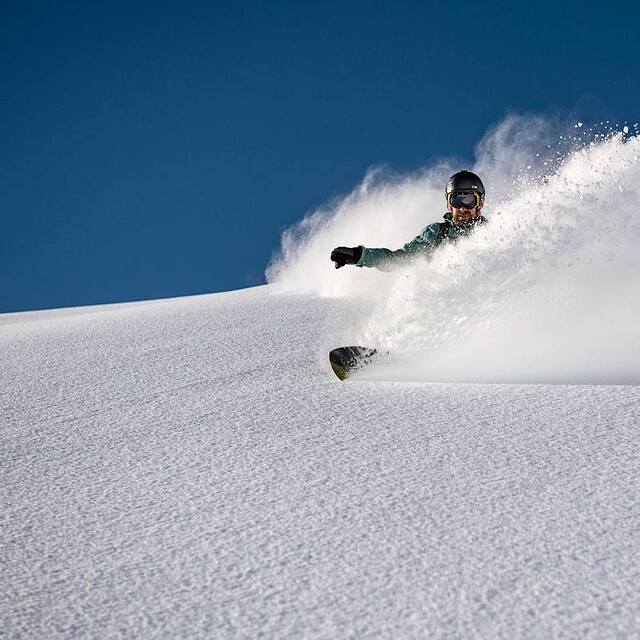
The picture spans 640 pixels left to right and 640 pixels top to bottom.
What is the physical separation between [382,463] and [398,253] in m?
3.01

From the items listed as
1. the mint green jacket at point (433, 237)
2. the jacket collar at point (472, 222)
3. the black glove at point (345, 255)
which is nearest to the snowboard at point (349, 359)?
the black glove at point (345, 255)

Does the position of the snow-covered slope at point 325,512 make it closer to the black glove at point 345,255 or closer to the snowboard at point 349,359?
the snowboard at point 349,359

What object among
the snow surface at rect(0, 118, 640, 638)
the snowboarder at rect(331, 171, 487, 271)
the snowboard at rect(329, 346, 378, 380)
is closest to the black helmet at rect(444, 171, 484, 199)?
the snowboarder at rect(331, 171, 487, 271)

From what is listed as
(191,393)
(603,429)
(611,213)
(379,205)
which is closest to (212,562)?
(603,429)

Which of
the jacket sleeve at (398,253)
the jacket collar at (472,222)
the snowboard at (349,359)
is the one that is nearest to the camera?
the snowboard at (349,359)

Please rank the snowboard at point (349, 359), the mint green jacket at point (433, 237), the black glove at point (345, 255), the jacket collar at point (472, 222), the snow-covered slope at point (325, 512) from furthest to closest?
1. the jacket collar at point (472, 222)
2. the mint green jacket at point (433, 237)
3. the black glove at point (345, 255)
4. the snowboard at point (349, 359)
5. the snow-covered slope at point (325, 512)

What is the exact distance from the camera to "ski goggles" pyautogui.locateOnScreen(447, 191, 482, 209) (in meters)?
5.39

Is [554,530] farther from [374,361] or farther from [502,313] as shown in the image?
[502,313]

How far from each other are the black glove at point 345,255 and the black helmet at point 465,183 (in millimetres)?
1102

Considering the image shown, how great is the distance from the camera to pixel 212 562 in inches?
68.2

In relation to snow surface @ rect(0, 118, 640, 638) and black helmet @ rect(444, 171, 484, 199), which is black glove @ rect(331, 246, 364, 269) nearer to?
snow surface @ rect(0, 118, 640, 638)

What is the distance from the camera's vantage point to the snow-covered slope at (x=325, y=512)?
1479 millimetres

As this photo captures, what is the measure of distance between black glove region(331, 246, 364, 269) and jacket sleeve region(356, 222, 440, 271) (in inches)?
1.7

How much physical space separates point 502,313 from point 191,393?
6.18 feet
